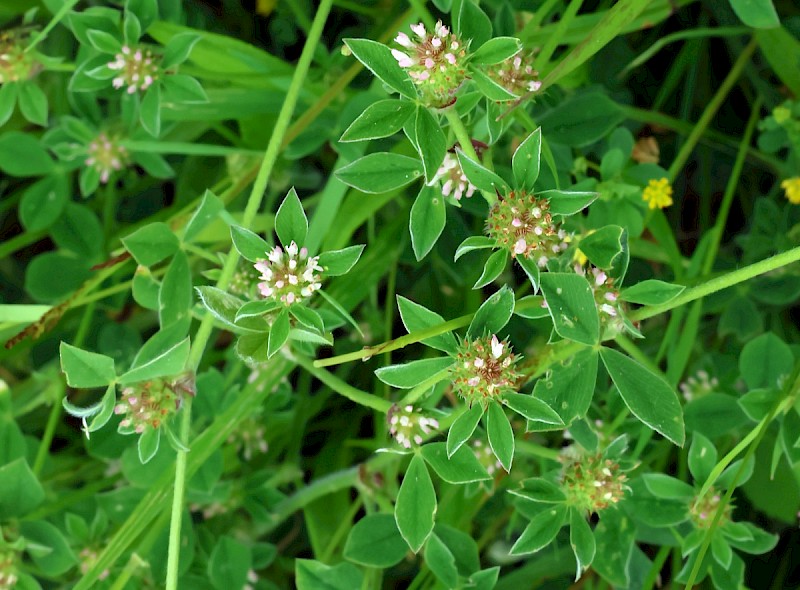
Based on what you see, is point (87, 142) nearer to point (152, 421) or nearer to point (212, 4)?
point (212, 4)

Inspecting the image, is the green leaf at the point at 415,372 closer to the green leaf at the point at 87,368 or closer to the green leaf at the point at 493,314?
the green leaf at the point at 493,314

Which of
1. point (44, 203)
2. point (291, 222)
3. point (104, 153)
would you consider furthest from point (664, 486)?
point (44, 203)

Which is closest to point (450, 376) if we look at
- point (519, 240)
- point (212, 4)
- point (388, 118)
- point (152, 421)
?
point (519, 240)

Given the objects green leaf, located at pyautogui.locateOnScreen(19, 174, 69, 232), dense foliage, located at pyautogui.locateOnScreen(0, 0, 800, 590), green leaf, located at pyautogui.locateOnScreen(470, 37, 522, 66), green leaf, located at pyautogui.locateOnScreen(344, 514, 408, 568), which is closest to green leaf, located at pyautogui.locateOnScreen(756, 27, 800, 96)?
dense foliage, located at pyautogui.locateOnScreen(0, 0, 800, 590)

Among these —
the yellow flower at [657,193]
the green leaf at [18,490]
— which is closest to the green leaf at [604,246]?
the yellow flower at [657,193]

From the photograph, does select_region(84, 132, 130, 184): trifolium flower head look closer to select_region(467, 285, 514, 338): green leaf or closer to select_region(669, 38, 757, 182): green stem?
select_region(467, 285, 514, 338): green leaf

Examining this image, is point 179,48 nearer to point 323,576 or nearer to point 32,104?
point 32,104
